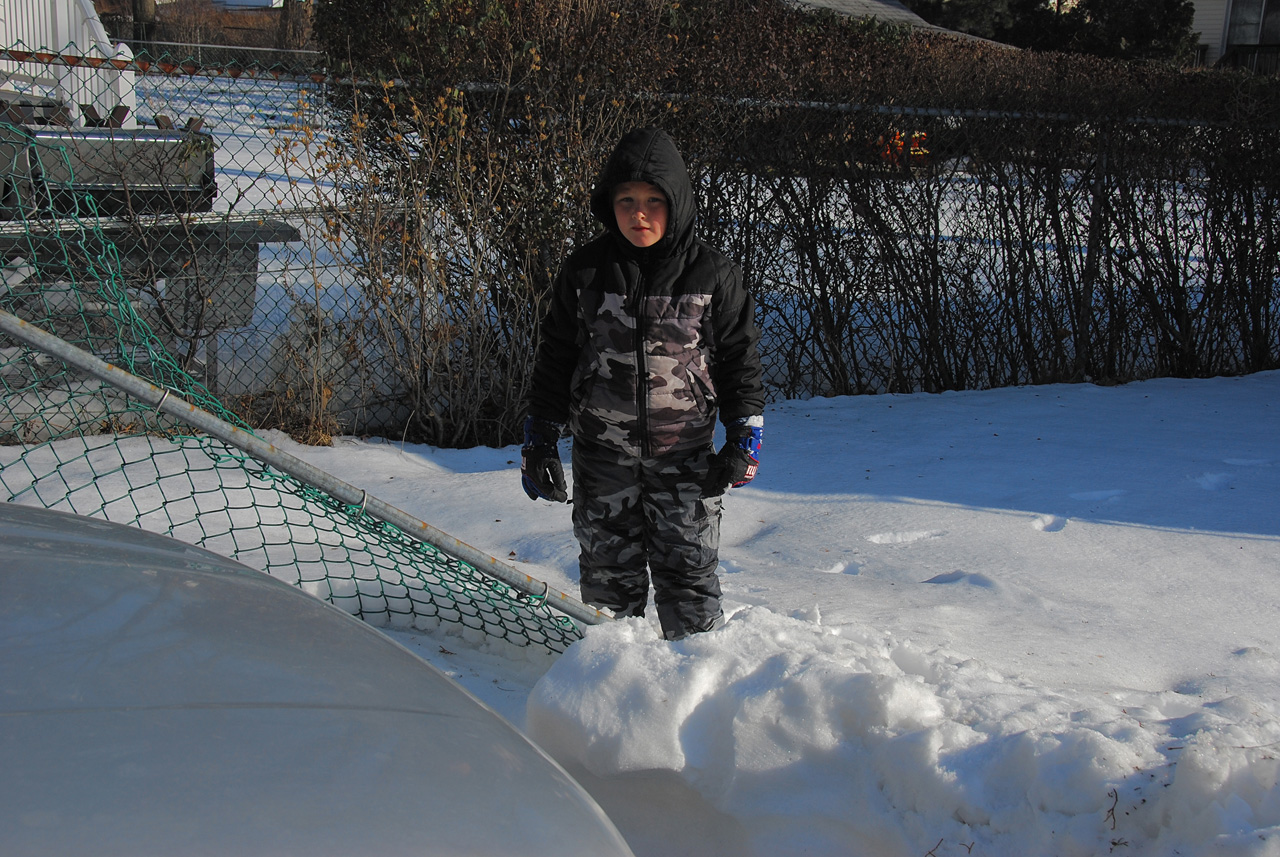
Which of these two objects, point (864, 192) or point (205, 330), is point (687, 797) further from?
point (864, 192)

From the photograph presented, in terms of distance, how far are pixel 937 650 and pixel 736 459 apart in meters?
0.72

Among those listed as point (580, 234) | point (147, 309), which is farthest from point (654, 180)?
point (147, 309)

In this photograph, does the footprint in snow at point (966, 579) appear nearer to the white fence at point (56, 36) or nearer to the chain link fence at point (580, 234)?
the chain link fence at point (580, 234)

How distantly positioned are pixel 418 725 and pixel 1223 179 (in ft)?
23.1

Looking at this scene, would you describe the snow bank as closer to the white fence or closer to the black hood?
the black hood

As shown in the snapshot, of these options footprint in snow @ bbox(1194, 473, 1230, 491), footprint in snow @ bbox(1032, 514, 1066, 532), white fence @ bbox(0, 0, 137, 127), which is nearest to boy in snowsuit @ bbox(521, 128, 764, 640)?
footprint in snow @ bbox(1032, 514, 1066, 532)

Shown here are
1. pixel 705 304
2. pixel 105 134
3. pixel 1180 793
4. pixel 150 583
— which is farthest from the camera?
pixel 105 134

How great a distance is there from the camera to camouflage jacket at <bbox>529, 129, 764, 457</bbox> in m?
2.57

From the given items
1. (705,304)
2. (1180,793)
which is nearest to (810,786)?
(1180,793)

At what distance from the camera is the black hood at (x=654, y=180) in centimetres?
247

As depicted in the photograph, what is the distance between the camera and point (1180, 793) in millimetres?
1740

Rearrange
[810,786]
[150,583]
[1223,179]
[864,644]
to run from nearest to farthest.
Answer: [150,583] < [810,786] < [864,644] < [1223,179]

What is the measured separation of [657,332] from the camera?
258cm

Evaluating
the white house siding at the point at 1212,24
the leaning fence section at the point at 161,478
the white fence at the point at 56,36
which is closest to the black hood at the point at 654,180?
the leaning fence section at the point at 161,478
